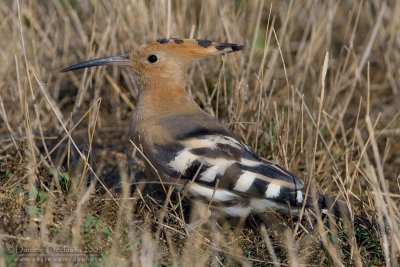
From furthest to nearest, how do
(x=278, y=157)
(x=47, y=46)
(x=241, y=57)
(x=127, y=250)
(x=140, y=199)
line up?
(x=47, y=46) < (x=241, y=57) < (x=278, y=157) < (x=140, y=199) < (x=127, y=250)

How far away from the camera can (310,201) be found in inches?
115

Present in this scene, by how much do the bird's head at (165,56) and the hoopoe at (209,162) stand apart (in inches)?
1.9

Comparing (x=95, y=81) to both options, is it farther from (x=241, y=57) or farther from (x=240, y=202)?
(x=240, y=202)

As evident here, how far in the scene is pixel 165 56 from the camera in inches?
132

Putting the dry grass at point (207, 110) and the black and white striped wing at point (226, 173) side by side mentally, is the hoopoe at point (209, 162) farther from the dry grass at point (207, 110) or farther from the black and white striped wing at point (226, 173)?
the dry grass at point (207, 110)

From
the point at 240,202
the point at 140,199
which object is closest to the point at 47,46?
the point at 140,199

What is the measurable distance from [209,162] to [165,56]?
630 mm

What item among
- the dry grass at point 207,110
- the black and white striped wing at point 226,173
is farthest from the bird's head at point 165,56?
the black and white striped wing at point 226,173

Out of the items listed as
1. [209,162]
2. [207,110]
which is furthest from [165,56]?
[209,162]

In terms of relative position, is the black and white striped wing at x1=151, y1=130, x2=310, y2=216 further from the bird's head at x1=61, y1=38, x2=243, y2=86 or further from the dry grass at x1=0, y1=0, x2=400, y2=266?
the bird's head at x1=61, y1=38, x2=243, y2=86

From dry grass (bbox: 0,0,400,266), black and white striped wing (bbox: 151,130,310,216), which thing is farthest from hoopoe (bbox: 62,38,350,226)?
dry grass (bbox: 0,0,400,266)

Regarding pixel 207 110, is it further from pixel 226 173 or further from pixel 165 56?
pixel 226 173

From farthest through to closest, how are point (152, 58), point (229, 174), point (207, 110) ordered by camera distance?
point (207, 110), point (152, 58), point (229, 174)

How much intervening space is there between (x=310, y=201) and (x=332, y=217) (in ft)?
0.35
